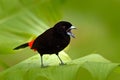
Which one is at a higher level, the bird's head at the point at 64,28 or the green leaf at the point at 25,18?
the green leaf at the point at 25,18

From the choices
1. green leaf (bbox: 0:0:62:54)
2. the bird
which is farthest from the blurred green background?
the bird

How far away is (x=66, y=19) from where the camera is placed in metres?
1.08

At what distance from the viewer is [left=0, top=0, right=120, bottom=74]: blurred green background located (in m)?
0.92

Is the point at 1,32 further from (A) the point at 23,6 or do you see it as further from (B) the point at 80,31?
(B) the point at 80,31

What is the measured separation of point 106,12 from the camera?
1.15 meters

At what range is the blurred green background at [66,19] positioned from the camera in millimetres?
923

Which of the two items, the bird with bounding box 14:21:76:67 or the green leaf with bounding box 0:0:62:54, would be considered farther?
the green leaf with bounding box 0:0:62:54

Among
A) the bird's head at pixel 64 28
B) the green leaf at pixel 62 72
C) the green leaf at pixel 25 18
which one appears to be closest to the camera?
the green leaf at pixel 62 72

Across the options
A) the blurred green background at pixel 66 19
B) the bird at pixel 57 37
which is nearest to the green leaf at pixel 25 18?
the blurred green background at pixel 66 19

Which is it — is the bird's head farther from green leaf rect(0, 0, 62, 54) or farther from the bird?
green leaf rect(0, 0, 62, 54)

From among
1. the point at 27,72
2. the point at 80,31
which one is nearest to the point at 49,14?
the point at 80,31

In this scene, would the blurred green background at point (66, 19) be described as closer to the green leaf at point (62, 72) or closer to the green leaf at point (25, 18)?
the green leaf at point (25, 18)

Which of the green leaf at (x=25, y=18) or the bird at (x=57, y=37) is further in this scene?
the green leaf at (x=25, y=18)

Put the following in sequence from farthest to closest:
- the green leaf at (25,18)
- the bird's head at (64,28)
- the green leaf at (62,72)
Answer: the green leaf at (25,18) → the bird's head at (64,28) → the green leaf at (62,72)
